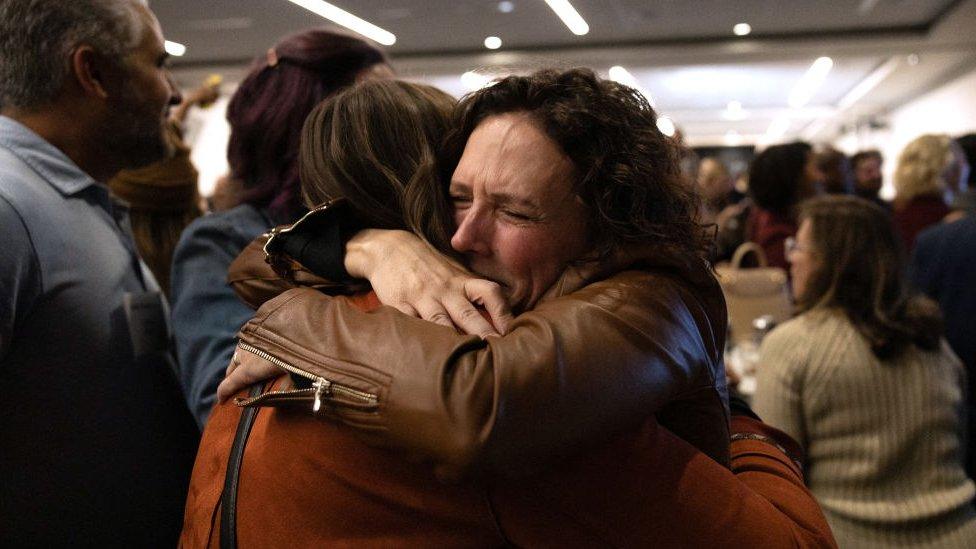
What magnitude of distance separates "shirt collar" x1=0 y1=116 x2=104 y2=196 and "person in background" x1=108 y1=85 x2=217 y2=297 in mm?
979

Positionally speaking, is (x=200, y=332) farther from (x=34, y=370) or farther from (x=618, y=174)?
(x=618, y=174)

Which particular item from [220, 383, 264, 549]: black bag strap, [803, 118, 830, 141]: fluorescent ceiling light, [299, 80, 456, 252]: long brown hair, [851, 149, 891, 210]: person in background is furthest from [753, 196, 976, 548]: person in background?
[803, 118, 830, 141]: fluorescent ceiling light

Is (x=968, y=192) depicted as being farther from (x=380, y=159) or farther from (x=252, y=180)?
(x=380, y=159)

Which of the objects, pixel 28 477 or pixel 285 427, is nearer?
pixel 285 427

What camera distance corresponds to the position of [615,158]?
3.39 feet

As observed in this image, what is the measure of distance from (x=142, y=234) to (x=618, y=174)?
78.3 inches

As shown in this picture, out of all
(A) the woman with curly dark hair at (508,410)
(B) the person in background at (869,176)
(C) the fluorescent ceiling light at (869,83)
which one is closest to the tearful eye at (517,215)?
(A) the woman with curly dark hair at (508,410)

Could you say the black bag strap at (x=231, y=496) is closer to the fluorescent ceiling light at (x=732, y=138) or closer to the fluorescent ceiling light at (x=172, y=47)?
the fluorescent ceiling light at (x=172, y=47)

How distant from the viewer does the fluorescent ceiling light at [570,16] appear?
17.9 ft

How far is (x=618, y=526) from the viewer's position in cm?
87

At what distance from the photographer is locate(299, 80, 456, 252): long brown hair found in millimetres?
1118

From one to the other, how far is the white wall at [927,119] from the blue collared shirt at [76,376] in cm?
838

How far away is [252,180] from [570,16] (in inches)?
187

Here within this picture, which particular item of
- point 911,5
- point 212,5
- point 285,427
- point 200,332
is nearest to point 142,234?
point 212,5
